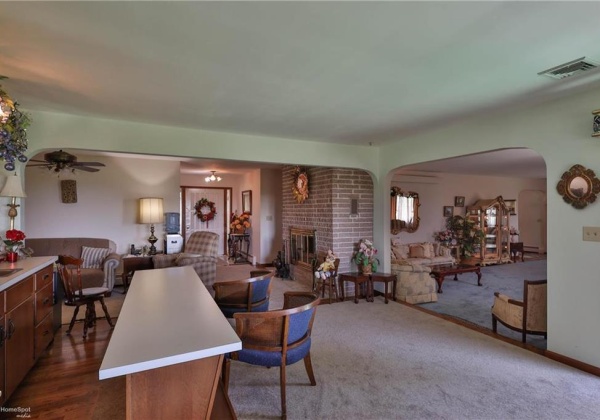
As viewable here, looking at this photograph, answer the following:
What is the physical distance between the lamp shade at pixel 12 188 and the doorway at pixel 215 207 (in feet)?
19.0

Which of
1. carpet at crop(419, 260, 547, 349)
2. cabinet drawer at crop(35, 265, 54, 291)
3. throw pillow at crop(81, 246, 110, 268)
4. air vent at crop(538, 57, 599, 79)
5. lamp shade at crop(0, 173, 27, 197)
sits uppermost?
air vent at crop(538, 57, 599, 79)

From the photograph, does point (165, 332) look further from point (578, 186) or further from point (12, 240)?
point (578, 186)

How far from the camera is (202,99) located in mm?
2795

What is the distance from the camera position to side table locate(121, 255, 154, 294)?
529cm

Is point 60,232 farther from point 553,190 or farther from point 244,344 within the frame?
point 553,190

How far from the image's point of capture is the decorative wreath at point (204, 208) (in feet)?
29.2

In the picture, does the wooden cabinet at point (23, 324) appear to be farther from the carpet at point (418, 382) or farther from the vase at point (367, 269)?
the vase at point (367, 269)

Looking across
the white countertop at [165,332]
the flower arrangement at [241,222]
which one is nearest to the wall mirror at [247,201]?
the flower arrangement at [241,222]

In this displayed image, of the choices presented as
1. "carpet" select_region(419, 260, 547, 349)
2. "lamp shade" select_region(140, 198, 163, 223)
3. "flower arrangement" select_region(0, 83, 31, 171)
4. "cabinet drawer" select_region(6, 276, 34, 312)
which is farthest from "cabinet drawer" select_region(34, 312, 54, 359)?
"carpet" select_region(419, 260, 547, 349)

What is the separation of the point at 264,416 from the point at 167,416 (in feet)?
2.90

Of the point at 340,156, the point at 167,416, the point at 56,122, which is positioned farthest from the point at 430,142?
the point at 56,122

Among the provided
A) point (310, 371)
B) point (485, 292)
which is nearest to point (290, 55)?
point (310, 371)

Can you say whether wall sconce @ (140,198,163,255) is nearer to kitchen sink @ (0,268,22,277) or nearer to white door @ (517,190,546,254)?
kitchen sink @ (0,268,22,277)

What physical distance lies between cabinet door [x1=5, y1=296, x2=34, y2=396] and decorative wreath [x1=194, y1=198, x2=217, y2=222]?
645cm
